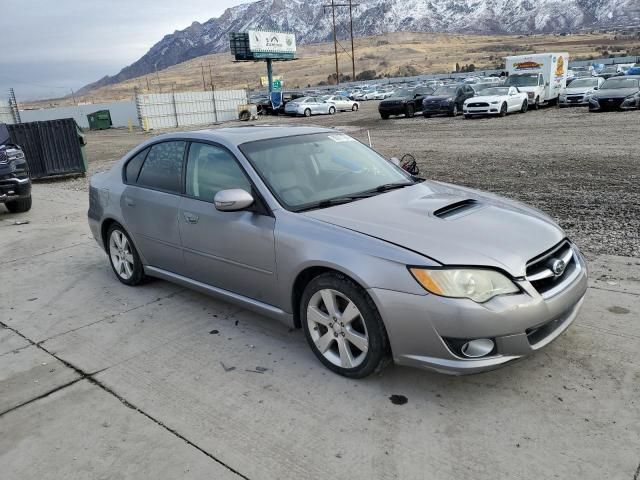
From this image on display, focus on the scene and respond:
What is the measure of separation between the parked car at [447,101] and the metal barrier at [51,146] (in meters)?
16.5

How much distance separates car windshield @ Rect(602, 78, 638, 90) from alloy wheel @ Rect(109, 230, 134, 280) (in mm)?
21712

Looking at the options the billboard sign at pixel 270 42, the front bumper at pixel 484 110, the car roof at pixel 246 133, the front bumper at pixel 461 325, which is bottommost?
the front bumper at pixel 484 110

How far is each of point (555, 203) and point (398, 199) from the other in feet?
15.1

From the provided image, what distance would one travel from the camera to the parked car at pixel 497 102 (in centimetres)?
2247

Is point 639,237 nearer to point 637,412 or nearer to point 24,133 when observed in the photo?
point 637,412

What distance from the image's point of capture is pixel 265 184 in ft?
12.4

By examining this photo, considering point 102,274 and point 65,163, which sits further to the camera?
point 65,163

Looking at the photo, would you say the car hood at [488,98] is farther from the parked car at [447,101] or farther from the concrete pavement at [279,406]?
the concrete pavement at [279,406]

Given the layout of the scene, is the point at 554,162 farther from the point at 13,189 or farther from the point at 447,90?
the point at 447,90

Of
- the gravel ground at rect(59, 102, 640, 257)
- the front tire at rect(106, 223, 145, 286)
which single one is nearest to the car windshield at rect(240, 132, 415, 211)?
the front tire at rect(106, 223, 145, 286)

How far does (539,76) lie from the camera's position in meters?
25.0

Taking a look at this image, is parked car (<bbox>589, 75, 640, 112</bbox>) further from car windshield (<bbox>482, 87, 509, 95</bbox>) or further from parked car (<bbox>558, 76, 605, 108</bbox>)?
car windshield (<bbox>482, 87, 509, 95</bbox>)

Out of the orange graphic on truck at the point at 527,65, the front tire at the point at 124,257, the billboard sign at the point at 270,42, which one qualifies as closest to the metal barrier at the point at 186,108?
the billboard sign at the point at 270,42

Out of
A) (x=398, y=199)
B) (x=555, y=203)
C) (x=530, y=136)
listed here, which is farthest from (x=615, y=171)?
(x=398, y=199)
